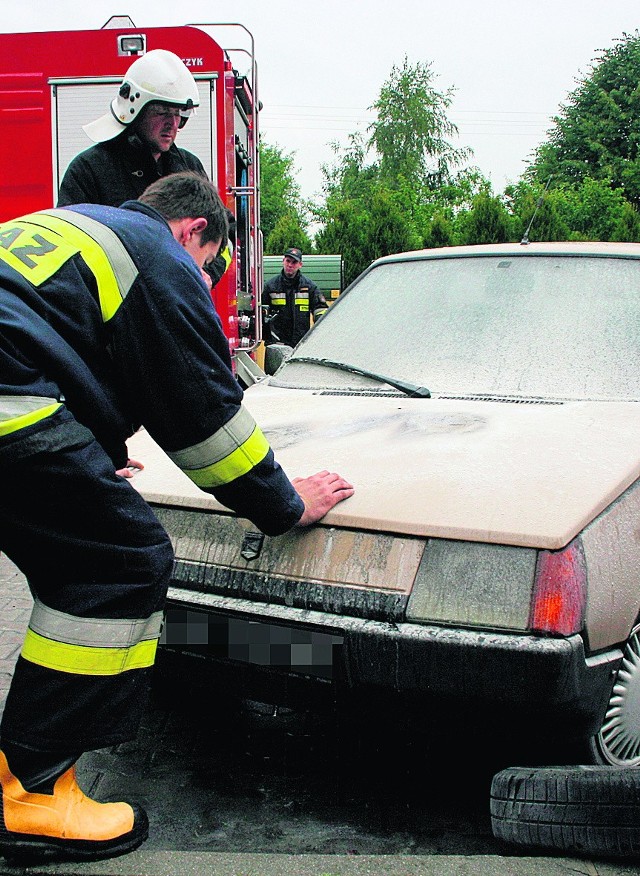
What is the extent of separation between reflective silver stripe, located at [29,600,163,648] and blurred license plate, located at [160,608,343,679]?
336mm

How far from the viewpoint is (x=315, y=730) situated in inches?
111

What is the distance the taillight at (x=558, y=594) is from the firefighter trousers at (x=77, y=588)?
32.9 inches

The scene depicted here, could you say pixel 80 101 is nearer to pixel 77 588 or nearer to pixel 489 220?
pixel 77 588

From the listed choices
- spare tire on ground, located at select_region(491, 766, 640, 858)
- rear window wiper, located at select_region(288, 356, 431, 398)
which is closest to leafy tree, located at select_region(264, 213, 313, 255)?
rear window wiper, located at select_region(288, 356, 431, 398)

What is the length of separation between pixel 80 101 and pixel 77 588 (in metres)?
6.53

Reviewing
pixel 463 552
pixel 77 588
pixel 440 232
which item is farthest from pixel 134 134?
pixel 440 232

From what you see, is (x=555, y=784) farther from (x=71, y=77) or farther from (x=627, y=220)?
(x=627, y=220)

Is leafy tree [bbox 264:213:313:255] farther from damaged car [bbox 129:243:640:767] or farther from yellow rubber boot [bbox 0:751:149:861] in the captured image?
yellow rubber boot [bbox 0:751:149:861]

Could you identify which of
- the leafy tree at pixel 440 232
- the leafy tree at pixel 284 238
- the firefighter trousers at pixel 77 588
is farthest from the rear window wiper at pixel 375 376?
the leafy tree at pixel 284 238

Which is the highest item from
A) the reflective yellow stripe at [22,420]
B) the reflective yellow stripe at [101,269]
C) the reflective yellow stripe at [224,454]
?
the reflective yellow stripe at [101,269]

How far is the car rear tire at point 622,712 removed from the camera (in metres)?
2.23

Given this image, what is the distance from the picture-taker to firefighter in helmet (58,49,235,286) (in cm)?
383

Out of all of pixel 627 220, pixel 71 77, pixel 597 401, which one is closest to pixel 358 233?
pixel 627 220

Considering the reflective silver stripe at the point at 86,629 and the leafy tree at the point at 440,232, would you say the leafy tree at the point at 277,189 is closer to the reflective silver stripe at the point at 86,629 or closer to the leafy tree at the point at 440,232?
the leafy tree at the point at 440,232
